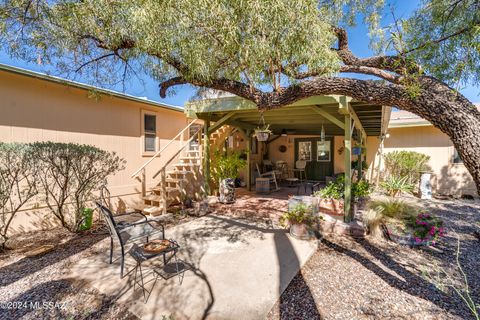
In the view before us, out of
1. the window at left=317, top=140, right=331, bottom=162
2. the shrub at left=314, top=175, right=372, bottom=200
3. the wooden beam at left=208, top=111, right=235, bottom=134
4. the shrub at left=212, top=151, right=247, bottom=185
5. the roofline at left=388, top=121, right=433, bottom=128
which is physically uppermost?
the roofline at left=388, top=121, right=433, bottom=128

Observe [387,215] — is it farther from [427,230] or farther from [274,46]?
[274,46]

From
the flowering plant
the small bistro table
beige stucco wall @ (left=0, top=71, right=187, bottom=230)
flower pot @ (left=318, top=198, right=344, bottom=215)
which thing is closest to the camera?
the small bistro table

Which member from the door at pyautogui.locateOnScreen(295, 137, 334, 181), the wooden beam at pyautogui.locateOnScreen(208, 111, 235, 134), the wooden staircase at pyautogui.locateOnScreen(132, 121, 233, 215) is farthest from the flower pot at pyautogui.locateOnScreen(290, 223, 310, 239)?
the door at pyautogui.locateOnScreen(295, 137, 334, 181)

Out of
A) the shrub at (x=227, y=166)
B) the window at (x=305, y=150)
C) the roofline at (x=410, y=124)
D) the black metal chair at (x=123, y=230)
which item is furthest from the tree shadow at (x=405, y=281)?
the window at (x=305, y=150)

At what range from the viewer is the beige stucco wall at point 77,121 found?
434 centimetres

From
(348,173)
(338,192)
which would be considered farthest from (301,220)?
(338,192)

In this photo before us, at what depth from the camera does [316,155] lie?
11.5m

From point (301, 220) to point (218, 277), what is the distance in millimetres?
2061

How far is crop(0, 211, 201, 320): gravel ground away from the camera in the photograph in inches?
93.2

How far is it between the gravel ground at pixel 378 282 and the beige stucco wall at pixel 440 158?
18.7 feet

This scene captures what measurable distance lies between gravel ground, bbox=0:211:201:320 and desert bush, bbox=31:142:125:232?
0.79 meters

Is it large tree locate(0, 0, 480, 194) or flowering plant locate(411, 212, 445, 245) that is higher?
large tree locate(0, 0, 480, 194)

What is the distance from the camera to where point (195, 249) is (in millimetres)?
3803

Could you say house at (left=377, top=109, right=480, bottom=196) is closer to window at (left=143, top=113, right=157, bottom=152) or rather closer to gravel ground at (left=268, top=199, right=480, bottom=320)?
gravel ground at (left=268, top=199, right=480, bottom=320)
